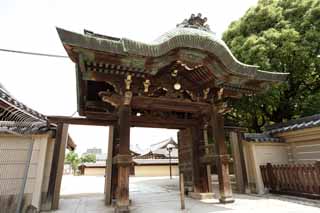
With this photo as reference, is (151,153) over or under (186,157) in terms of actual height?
over

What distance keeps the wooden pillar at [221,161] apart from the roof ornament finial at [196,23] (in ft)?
7.10

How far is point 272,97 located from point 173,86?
18.1ft

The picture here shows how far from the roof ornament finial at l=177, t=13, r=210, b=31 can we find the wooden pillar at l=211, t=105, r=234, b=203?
85.2 inches

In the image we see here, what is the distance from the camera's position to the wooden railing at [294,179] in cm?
545

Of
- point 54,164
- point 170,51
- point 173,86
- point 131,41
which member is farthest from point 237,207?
point 54,164

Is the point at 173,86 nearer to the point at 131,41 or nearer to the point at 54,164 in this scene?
the point at 131,41

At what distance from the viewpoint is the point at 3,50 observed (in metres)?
4.05

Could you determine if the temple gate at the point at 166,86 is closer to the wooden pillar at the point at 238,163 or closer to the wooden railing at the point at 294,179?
the wooden pillar at the point at 238,163

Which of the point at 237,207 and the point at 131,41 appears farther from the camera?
the point at 237,207

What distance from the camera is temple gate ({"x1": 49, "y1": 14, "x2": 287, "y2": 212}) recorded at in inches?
164

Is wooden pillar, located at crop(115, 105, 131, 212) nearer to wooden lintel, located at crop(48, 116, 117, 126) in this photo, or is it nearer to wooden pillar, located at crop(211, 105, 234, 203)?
wooden lintel, located at crop(48, 116, 117, 126)

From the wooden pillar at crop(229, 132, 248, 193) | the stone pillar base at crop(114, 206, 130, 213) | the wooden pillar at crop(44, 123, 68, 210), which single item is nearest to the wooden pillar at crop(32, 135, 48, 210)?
the wooden pillar at crop(44, 123, 68, 210)

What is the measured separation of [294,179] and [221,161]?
2.67 m

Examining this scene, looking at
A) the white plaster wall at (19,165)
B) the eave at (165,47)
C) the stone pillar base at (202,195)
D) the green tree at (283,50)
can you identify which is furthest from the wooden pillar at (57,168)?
the green tree at (283,50)
